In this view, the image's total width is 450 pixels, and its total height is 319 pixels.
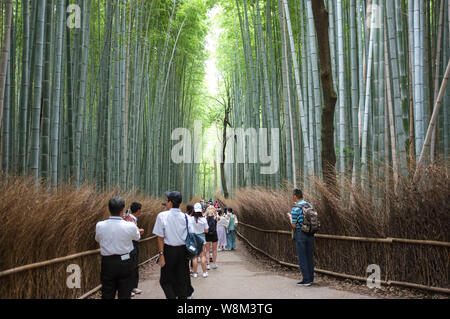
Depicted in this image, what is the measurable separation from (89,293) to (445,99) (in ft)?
19.0

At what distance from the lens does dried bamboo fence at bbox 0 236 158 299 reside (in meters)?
3.34

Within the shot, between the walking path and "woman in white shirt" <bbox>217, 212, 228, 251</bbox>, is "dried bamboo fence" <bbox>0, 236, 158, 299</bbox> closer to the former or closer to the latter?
the walking path

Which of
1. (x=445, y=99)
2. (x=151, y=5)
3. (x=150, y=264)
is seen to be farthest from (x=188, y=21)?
(x=445, y=99)

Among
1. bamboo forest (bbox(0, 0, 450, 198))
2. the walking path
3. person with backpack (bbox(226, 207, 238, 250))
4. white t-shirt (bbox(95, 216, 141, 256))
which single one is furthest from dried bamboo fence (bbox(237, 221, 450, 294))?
person with backpack (bbox(226, 207, 238, 250))

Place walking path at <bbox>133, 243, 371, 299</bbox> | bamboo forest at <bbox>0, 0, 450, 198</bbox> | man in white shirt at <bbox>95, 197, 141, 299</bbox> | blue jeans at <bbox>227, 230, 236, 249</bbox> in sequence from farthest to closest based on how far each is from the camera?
blue jeans at <bbox>227, 230, 236, 249</bbox>
bamboo forest at <bbox>0, 0, 450, 198</bbox>
walking path at <bbox>133, 243, 371, 299</bbox>
man in white shirt at <bbox>95, 197, 141, 299</bbox>

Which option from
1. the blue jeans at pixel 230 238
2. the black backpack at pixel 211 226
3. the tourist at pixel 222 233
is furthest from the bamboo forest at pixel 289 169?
the blue jeans at pixel 230 238

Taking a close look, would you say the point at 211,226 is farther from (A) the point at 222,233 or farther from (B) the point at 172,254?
(B) the point at 172,254

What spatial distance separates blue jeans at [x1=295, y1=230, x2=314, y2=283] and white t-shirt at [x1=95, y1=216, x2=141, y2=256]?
110 inches

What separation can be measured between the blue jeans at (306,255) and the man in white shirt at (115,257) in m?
2.79

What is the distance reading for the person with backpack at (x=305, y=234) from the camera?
5.61m

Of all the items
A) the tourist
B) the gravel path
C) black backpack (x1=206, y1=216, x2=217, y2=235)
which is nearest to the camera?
the gravel path

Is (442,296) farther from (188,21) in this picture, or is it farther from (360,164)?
(188,21)

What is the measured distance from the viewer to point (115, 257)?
3.41 metres

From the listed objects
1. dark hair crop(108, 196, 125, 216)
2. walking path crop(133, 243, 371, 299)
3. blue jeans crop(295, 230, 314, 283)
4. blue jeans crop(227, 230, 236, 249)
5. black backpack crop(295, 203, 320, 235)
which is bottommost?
blue jeans crop(227, 230, 236, 249)
